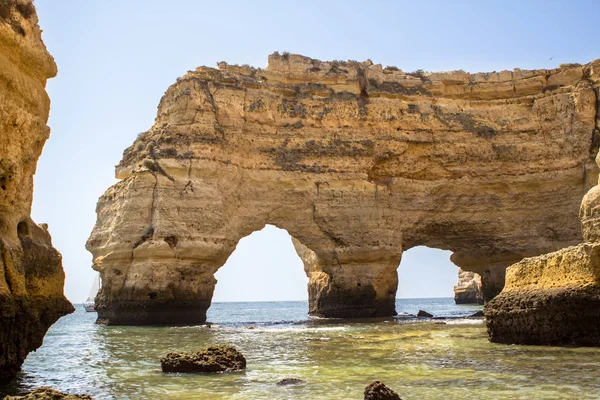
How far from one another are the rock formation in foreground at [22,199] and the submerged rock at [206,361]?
1.64m

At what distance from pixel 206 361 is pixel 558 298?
19.4 ft

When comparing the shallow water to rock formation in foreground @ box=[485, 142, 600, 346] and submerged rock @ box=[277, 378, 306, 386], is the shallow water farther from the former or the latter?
rock formation in foreground @ box=[485, 142, 600, 346]

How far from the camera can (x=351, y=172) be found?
80.2 ft

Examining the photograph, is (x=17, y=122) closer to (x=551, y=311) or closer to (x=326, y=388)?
(x=326, y=388)

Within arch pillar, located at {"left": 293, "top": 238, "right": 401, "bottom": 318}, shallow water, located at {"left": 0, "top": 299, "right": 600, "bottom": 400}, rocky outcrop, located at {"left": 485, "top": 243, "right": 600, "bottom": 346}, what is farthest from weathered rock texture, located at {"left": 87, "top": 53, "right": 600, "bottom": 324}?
rocky outcrop, located at {"left": 485, "top": 243, "right": 600, "bottom": 346}

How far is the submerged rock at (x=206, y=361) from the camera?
8.25 m

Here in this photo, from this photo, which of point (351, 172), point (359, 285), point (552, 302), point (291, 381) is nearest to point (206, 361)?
point (291, 381)

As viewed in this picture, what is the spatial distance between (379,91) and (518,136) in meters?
6.51

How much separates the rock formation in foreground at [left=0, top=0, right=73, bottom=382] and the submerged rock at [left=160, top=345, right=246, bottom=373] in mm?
1639

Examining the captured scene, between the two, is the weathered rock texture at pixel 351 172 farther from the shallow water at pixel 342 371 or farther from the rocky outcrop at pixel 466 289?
the rocky outcrop at pixel 466 289

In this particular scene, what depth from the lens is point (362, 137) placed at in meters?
25.2

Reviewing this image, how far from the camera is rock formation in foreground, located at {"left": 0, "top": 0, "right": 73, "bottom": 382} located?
22.5 ft

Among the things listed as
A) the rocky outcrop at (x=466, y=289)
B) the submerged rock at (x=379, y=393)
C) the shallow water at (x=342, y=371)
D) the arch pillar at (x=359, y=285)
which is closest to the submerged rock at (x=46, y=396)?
the shallow water at (x=342, y=371)

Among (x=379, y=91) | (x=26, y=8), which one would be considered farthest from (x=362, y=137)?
(x=26, y=8)
